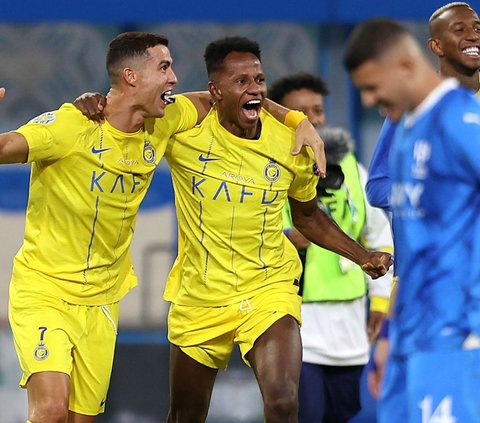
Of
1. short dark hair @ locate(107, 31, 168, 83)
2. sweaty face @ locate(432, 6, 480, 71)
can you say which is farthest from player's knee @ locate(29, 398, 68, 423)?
sweaty face @ locate(432, 6, 480, 71)

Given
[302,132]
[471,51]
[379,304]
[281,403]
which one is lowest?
[281,403]

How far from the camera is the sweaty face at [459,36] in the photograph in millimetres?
6801

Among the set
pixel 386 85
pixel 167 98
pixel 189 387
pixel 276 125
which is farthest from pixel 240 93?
pixel 386 85

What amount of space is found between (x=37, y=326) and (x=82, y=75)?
471 centimetres

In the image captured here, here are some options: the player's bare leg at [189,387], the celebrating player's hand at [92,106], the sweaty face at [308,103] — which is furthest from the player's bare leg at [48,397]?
the sweaty face at [308,103]

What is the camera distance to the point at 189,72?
35.0ft

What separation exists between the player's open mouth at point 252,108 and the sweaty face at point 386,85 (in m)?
2.29

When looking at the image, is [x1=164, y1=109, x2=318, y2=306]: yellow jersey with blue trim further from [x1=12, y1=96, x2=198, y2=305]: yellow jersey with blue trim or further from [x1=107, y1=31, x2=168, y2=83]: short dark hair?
[x1=107, y1=31, x2=168, y2=83]: short dark hair

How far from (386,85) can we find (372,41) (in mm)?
171

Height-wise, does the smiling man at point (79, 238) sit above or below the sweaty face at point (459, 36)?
below

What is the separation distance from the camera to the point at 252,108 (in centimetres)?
678

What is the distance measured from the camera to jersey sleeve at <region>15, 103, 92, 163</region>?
606cm

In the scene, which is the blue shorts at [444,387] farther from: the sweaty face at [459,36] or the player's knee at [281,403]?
the sweaty face at [459,36]

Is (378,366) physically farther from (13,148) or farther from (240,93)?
(240,93)
